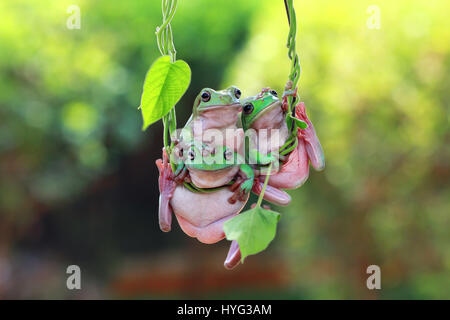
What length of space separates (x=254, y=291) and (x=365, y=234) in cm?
197

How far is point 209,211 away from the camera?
81 centimetres

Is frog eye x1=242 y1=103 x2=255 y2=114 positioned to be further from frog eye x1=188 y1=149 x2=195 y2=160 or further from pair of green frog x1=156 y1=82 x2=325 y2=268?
frog eye x1=188 y1=149 x2=195 y2=160

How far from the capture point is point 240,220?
2.38 ft

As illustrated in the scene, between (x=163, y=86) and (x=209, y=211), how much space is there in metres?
0.19

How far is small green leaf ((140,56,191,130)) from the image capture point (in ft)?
2.52

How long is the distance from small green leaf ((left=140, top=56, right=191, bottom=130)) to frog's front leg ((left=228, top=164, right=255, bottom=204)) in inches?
5.4
